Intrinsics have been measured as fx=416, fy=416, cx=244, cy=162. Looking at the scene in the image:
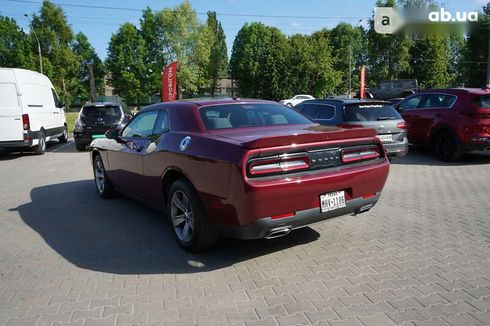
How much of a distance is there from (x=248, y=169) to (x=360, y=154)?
1.35 meters

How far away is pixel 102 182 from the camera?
6762mm

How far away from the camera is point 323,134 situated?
386 centimetres

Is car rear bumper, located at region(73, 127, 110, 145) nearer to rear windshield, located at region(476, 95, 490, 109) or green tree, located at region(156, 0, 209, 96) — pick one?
rear windshield, located at region(476, 95, 490, 109)

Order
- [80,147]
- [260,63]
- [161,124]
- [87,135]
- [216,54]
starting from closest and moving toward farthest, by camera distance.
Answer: [161,124] < [87,135] < [80,147] < [260,63] < [216,54]

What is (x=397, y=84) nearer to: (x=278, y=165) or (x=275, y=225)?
(x=278, y=165)

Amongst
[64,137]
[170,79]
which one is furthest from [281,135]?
[170,79]

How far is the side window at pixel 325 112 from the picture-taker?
871 centimetres

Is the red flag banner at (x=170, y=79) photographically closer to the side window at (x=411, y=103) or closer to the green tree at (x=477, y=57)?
the side window at (x=411, y=103)

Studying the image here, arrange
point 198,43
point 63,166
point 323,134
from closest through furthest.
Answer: point 323,134
point 63,166
point 198,43

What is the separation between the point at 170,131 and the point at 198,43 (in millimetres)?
54172

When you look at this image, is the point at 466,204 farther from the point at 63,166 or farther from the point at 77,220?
the point at 63,166

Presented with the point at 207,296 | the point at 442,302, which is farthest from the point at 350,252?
the point at 207,296

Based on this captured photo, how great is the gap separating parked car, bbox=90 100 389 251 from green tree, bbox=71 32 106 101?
70368 mm

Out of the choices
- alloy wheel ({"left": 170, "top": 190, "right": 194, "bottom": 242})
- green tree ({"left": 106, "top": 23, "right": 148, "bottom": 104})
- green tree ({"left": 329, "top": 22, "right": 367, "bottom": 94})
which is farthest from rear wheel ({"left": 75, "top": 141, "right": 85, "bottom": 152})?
green tree ({"left": 329, "top": 22, "right": 367, "bottom": 94})
